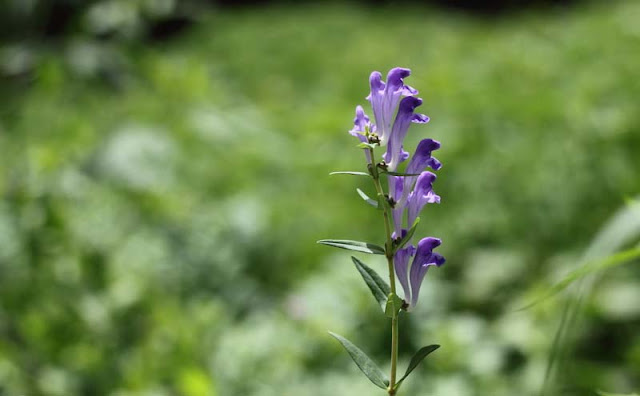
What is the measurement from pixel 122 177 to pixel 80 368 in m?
0.78

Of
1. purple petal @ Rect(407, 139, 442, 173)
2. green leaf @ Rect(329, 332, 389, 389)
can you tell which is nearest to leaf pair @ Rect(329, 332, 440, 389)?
green leaf @ Rect(329, 332, 389, 389)

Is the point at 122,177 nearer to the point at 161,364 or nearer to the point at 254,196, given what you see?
the point at 254,196

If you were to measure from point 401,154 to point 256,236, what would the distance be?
5.05 ft

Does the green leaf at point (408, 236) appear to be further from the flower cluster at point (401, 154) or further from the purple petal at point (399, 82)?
the purple petal at point (399, 82)

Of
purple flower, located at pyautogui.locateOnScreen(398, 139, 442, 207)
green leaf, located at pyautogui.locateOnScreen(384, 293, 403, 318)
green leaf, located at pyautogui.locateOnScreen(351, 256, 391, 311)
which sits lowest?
green leaf, located at pyautogui.locateOnScreen(384, 293, 403, 318)

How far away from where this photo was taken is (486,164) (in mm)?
2914

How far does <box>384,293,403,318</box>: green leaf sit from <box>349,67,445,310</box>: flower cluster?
0.18 feet

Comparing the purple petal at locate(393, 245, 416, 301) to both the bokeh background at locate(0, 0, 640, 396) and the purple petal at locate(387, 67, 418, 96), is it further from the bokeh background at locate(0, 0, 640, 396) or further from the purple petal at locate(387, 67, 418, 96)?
the bokeh background at locate(0, 0, 640, 396)

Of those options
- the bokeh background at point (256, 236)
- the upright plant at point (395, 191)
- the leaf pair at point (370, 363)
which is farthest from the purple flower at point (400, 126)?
the bokeh background at point (256, 236)

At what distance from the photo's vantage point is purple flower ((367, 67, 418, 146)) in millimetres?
856

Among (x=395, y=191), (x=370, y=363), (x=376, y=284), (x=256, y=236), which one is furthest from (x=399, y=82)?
(x=256, y=236)

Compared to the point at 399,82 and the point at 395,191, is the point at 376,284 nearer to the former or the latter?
the point at 395,191

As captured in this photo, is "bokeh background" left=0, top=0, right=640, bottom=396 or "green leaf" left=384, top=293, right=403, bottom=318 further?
"bokeh background" left=0, top=0, right=640, bottom=396

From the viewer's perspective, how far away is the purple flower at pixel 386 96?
0.86 metres
